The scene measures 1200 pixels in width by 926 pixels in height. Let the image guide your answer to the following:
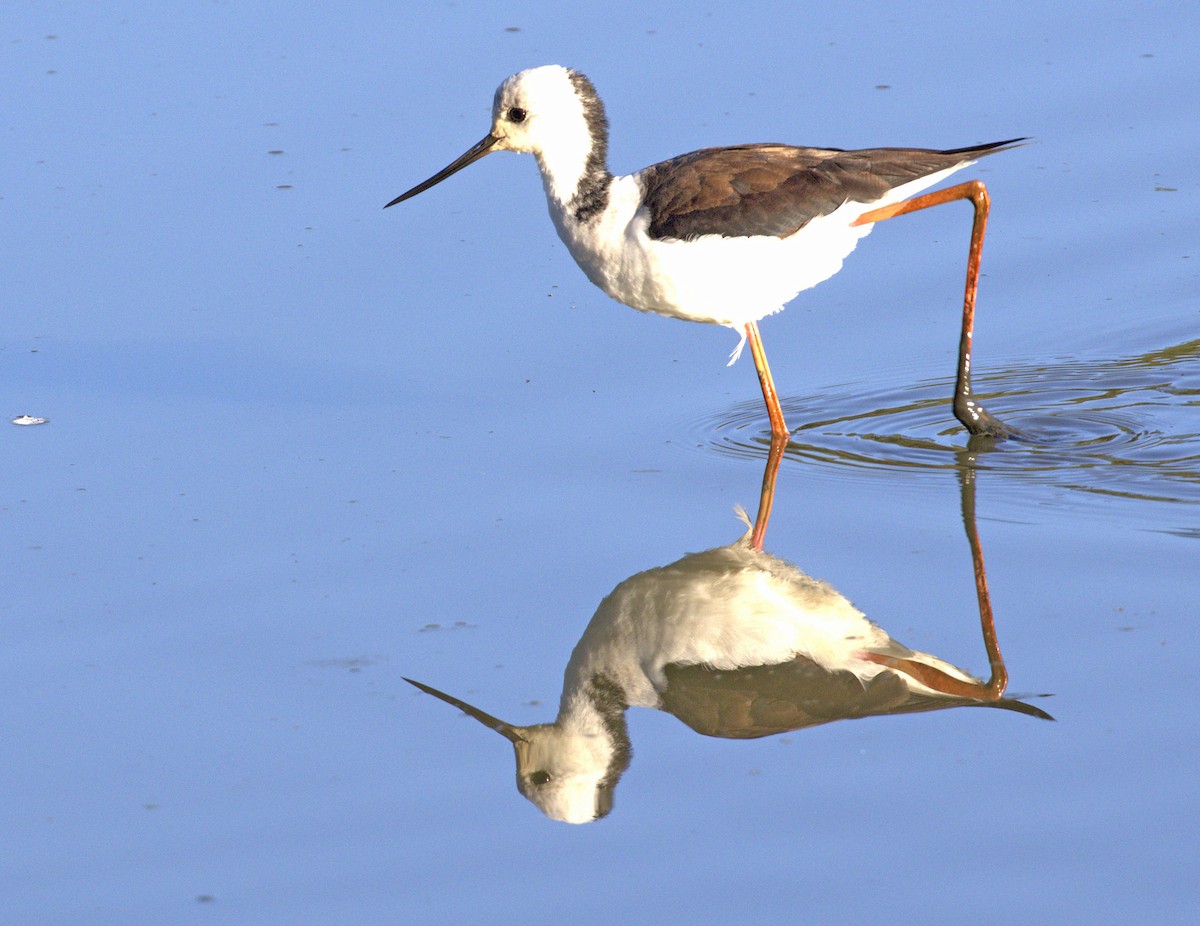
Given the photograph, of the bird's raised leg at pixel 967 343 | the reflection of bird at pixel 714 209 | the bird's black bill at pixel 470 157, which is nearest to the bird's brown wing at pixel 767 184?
the reflection of bird at pixel 714 209

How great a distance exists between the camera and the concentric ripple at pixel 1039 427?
6637 millimetres

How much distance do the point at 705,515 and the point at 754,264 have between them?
0.90 m

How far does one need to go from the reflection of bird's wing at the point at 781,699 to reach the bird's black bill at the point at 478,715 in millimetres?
429

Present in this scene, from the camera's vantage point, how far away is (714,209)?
6566mm

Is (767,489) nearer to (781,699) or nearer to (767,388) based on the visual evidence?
(767,388)

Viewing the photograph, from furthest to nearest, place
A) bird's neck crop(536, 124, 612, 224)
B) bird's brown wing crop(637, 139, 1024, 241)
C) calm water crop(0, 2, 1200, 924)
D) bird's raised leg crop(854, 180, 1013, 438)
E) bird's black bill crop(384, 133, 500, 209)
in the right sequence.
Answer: bird's black bill crop(384, 133, 500, 209) < bird's raised leg crop(854, 180, 1013, 438) < bird's neck crop(536, 124, 612, 224) < bird's brown wing crop(637, 139, 1024, 241) < calm water crop(0, 2, 1200, 924)

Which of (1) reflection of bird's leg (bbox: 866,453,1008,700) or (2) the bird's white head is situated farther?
(2) the bird's white head

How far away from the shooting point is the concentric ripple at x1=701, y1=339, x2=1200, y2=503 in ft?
21.8

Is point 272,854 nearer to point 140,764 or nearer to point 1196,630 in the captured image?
point 140,764

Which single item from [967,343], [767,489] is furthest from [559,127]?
[967,343]

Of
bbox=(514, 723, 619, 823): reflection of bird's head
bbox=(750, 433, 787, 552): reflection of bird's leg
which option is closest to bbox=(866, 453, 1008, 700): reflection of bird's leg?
bbox=(750, 433, 787, 552): reflection of bird's leg

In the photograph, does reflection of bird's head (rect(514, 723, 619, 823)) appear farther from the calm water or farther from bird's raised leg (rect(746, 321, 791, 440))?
bird's raised leg (rect(746, 321, 791, 440))

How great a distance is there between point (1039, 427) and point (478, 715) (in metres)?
2.81

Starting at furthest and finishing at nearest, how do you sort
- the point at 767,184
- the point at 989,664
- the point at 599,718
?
the point at 767,184 → the point at 989,664 → the point at 599,718
